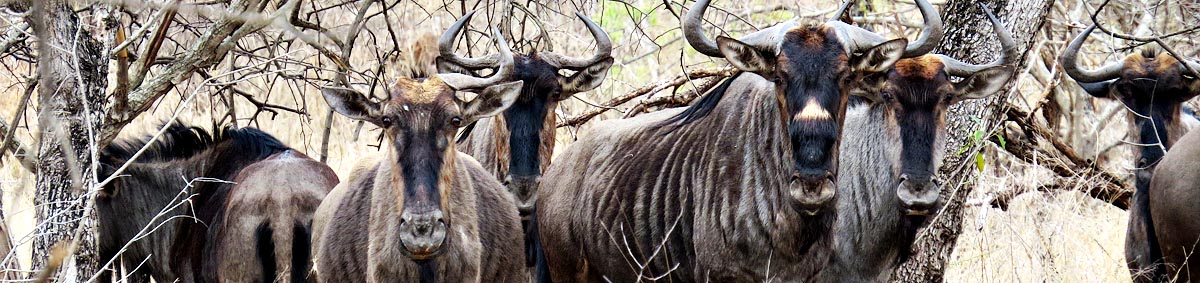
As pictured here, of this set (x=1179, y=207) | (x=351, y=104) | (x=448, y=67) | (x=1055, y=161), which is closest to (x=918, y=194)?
(x=1179, y=207)

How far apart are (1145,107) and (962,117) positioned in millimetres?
1693

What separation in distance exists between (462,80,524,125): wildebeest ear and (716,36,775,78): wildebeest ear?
1060 mm

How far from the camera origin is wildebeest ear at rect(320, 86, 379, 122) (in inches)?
229

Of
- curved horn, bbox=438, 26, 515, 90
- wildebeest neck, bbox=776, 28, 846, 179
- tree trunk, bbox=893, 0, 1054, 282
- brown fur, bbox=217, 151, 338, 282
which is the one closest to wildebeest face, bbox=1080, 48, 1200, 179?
tree trunk, bbox=893, 0, 1054, 282

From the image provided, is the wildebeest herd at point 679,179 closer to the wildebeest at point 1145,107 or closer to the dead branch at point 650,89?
the wildebeest at point 1145,107

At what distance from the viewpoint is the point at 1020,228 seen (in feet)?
30.7

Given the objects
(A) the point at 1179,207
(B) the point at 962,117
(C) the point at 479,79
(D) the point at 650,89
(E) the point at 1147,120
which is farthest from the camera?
(D) the point at 650,89

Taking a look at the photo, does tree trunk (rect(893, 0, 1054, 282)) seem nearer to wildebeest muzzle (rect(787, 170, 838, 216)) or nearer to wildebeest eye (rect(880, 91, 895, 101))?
wildebeest eye (rect(880, 91, 895, 101))

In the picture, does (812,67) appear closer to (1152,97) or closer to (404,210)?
(404,210)

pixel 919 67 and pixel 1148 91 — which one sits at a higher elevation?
pixel 919 67

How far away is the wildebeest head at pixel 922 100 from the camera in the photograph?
550 centimetres

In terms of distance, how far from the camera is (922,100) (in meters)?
5.65

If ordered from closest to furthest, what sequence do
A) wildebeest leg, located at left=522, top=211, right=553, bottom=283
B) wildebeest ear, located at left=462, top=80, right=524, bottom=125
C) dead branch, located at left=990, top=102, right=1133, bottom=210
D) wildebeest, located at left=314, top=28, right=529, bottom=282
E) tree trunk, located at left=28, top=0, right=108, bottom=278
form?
tree trunk, located at left=28, top=0, right=108, bottom=278 → wildebeest, located at left=314, top=28, right=529, bottom=282 → wildebeest ear, located at left=462, top=80, right=524, bottom=125 → wildebeest leg, located at left=522, top=211, right=553, bottom=283 → dead branch, located at left=990, top=102, right=1133, bottom=210

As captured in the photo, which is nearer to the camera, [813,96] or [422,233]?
[813,96]
